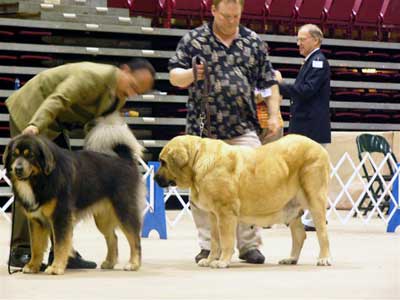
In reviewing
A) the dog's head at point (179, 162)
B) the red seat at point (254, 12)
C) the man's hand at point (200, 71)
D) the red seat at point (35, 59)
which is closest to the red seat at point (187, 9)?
the red seat at point (254, 12)

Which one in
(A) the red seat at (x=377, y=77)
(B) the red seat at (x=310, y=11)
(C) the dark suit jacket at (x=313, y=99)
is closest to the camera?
(C) the dark suit jacket at (x=313, y=99)

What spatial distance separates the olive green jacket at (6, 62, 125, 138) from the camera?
5695 millimetres

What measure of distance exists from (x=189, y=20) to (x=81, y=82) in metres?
8.32

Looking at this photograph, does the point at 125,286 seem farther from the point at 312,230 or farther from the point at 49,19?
the point at 49,19

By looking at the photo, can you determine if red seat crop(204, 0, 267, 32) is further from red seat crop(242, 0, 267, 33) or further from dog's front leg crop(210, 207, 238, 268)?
dog's front leg crop(210, 207, 238, 268)

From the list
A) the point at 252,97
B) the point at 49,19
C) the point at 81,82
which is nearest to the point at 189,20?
the point at 49,19

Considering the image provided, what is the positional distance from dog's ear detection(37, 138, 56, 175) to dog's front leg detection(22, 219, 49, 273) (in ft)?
1.13

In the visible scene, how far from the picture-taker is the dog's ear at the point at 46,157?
5.46m

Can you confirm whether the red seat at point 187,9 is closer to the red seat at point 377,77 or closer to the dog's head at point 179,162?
the red seat at point 377,77

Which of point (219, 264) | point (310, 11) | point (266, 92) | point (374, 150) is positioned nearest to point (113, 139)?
point (219, 264)

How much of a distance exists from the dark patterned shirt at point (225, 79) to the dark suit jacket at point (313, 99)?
271cm

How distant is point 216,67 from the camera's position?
6527 mm

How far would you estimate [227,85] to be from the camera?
6.52 m

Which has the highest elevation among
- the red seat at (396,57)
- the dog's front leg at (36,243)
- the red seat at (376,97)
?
the red seat at (396,57)
